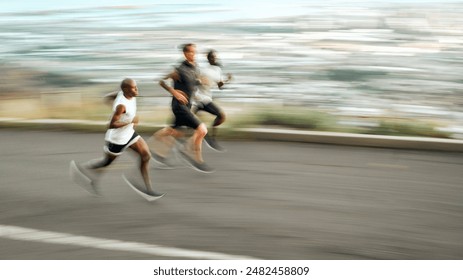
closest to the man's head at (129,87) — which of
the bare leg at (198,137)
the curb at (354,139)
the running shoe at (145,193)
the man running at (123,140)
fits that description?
the man running at (123,140)

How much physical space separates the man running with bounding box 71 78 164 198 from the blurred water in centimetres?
586

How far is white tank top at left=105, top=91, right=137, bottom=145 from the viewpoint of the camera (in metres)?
6.85

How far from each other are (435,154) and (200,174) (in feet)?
→ 11.1

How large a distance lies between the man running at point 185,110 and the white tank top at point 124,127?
3.70 ft

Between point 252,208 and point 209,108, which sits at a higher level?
point 209,108

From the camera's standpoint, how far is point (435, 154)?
32.6 ft

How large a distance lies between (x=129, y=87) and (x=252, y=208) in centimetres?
164

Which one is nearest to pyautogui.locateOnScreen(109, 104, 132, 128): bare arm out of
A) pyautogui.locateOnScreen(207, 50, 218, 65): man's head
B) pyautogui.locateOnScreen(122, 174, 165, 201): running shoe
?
pyautogui.locateOnScreen(122, 174, 165, 201): running shoe

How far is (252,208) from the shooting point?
7098mm

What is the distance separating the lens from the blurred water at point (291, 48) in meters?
13.2

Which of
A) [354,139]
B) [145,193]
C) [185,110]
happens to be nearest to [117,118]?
[145,193]

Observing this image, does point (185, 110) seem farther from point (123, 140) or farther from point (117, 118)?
point (117, 118)

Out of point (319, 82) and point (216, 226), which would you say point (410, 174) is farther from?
point (319, 82)

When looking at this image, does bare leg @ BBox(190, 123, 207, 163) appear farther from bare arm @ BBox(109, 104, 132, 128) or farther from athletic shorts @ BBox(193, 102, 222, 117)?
bare arm @ BBox(109, 104, 132, 128)
